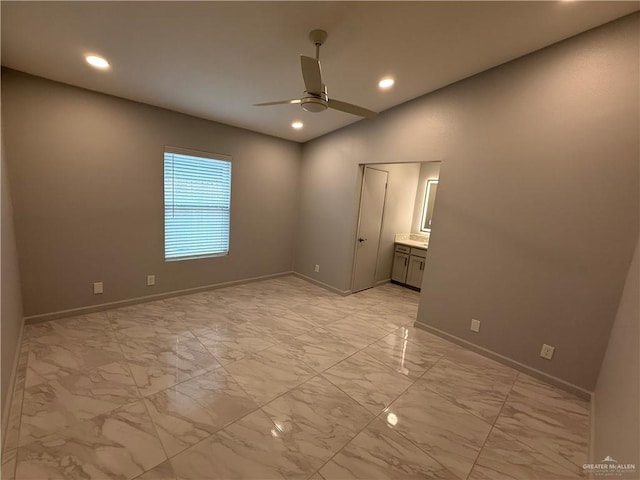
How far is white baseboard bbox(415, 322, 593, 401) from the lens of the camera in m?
2.30

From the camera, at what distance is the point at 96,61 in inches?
91.2

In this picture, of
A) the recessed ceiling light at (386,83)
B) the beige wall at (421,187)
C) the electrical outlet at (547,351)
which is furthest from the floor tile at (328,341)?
the beige wall at (421,187)

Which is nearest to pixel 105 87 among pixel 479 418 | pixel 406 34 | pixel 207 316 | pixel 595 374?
pixel 207 316

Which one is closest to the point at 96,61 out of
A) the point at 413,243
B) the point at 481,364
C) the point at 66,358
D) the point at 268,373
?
the point at 66,358

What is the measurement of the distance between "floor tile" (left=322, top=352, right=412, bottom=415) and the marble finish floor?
1 cm

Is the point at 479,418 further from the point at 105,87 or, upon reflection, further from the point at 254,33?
the point at 105,87

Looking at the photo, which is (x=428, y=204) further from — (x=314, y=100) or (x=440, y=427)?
(x=440, y=427)

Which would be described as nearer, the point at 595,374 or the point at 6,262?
the point at 6,262

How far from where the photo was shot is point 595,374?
2.22 m

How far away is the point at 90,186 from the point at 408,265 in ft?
15.9

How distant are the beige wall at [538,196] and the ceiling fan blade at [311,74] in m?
1.79

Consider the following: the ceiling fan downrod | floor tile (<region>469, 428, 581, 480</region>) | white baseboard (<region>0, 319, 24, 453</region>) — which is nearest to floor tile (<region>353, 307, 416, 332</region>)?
floor tile (<region>469, 428, 581, 480</region>)

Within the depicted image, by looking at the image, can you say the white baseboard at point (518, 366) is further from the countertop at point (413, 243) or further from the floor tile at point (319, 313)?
the countertop at point (413, 243)

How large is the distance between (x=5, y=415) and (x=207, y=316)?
5.83 ft
